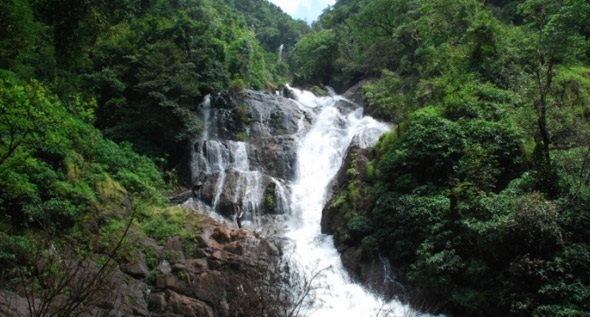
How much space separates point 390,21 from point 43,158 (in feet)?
77.9

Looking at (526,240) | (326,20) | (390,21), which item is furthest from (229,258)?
(326,20)

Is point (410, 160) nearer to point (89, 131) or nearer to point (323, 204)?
point (323, 204)

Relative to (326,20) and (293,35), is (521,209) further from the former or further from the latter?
(293,35)

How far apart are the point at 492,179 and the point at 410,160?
9.88 feet

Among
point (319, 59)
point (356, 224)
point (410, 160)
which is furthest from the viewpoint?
point (319, 59)

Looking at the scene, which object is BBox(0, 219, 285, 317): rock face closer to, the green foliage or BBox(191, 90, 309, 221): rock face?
BBox(191, 90, 309, 221): rock face

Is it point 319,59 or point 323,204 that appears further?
point 319,59

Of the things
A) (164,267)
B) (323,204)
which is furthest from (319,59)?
(164,267)

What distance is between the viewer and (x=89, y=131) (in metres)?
16.7

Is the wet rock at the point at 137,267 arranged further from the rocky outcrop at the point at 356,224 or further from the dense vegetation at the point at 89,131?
the rocky outcrop at the point at 356,224

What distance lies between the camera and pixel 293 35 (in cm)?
5769

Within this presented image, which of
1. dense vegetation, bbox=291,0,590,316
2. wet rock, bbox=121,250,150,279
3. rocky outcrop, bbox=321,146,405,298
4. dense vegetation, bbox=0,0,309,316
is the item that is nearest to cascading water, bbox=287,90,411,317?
rocky outcrop, bbox=321,146,405,298

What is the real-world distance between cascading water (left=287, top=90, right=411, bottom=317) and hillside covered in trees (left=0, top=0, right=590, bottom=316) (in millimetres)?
941

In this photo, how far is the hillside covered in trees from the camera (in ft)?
30.9
